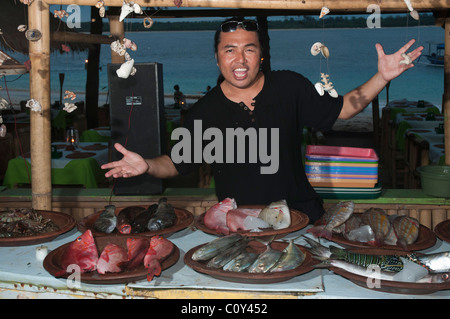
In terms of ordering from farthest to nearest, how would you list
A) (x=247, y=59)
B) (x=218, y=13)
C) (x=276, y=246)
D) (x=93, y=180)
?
(x=218, y=13)
(x=93, y=180)
(x=247, y=59)
(x=276, y=246)

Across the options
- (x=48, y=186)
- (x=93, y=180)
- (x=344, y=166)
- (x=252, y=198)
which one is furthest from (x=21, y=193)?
(x=344, y=166)

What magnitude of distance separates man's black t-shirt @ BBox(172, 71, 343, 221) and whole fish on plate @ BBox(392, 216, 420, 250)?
24.8 inches

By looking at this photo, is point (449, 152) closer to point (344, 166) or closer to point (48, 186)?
point (344, 166)

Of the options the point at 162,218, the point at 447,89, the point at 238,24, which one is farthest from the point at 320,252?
the point at 447,89

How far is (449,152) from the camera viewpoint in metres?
4.00

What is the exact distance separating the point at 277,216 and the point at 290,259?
390 mm

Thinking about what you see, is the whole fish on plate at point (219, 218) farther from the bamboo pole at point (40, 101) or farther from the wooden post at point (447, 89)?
the wooden post at point (447, 89)

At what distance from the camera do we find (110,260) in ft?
7.03

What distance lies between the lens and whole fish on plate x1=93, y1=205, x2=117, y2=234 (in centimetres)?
259

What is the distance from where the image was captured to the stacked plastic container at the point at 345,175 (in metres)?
3.89

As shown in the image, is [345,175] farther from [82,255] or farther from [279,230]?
[82,255]

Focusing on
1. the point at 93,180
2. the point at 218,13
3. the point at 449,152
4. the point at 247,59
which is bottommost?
the point at 93,180

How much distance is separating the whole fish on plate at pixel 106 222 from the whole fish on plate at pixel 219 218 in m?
0.46

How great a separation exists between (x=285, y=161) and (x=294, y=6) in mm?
866
